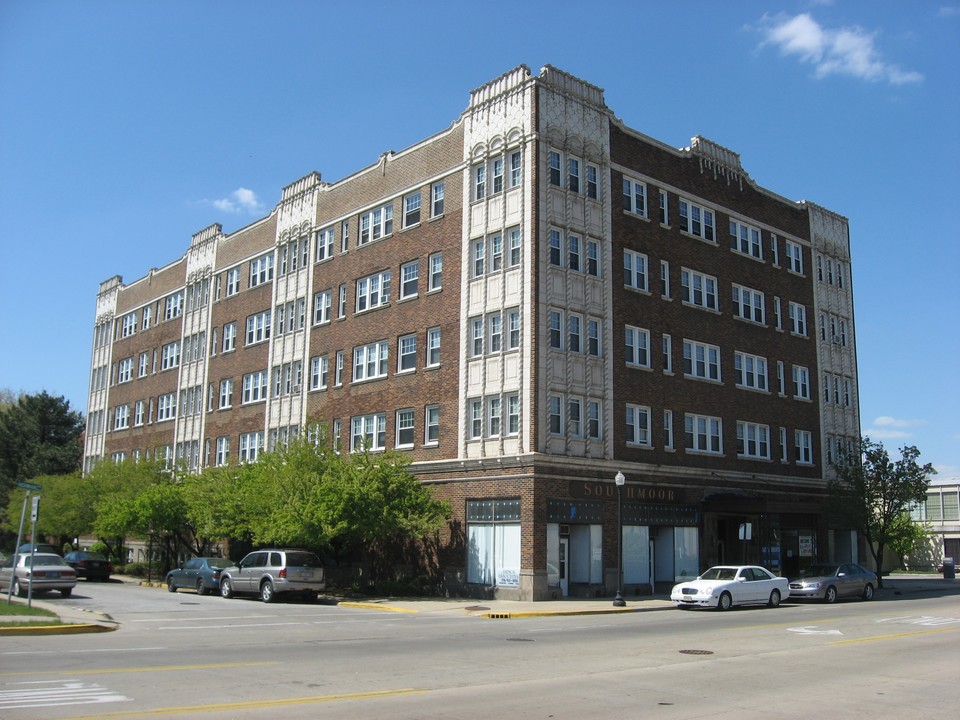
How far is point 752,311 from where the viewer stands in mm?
46031

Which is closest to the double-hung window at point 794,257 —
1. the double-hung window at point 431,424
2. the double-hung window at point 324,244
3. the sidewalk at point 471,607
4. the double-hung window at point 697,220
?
the double-hung window at point 697,220

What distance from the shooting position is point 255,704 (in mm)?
11156

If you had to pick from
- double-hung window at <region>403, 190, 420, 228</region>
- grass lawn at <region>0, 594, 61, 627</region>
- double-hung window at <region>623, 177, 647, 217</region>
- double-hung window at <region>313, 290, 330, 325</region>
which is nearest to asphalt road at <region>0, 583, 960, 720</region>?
grass lawn at <region>0, 594, 61, 627</region>

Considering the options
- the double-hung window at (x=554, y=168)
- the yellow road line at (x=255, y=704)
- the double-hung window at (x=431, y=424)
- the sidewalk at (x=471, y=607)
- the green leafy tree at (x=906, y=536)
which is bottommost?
the sidewalk at (x=471, y=607)

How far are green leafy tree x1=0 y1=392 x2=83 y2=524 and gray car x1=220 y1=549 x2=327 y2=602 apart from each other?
48.6 meters

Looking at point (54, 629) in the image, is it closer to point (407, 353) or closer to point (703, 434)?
point (407, 353)

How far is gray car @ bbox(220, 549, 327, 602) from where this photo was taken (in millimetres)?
31547

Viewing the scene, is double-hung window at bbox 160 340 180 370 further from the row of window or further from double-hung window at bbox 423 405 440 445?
the row of window

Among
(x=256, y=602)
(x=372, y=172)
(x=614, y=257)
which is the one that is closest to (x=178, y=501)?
(x=256, y=602)

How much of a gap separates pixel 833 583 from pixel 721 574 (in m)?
6.83

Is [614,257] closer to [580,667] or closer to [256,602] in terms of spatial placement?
[256,602]

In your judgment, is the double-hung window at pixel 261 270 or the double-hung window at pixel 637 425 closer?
the double-hung window at pixel 637 425

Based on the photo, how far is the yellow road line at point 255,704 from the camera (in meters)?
10.3

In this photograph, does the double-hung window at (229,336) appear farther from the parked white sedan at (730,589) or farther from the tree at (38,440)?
the parked white sedan at (730,589)
